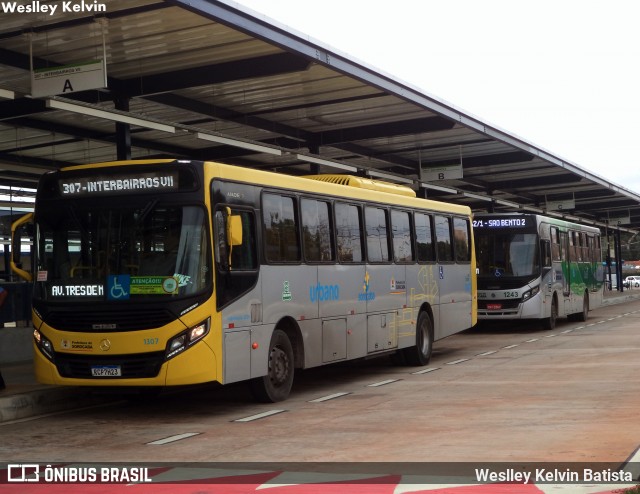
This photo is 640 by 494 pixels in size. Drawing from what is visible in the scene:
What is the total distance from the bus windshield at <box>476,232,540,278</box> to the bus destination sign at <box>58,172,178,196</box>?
17200 millimetres

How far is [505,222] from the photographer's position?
2809cm

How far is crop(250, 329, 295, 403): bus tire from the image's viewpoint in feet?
43.1

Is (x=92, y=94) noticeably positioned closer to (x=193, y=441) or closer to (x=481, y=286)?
(x=193, y=441)

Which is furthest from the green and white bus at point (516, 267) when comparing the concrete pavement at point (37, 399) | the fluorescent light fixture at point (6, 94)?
the fluorescent light fixture at point (6, 94)

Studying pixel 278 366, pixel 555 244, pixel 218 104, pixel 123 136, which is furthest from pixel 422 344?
pixel 555 244

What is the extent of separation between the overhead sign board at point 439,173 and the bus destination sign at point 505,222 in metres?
3.12

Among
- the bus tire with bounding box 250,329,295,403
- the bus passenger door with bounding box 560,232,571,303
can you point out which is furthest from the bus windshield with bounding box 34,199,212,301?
the bus passenger door with bounding box 560,232,571,303

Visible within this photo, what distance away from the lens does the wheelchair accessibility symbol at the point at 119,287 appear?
11836mm

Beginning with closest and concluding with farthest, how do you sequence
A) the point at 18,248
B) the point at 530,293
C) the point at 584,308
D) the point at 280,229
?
the point at 18,248, the point at 280,229, the point at 530,293, the point at 584,308

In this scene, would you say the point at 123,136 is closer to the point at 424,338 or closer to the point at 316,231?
the point at 316,231

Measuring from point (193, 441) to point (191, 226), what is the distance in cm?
281

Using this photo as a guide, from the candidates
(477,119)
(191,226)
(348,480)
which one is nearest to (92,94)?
(191,226)

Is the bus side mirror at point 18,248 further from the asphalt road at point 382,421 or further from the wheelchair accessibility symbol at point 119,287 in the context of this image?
the asphalt road at point 382,421

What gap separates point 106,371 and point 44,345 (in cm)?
108
